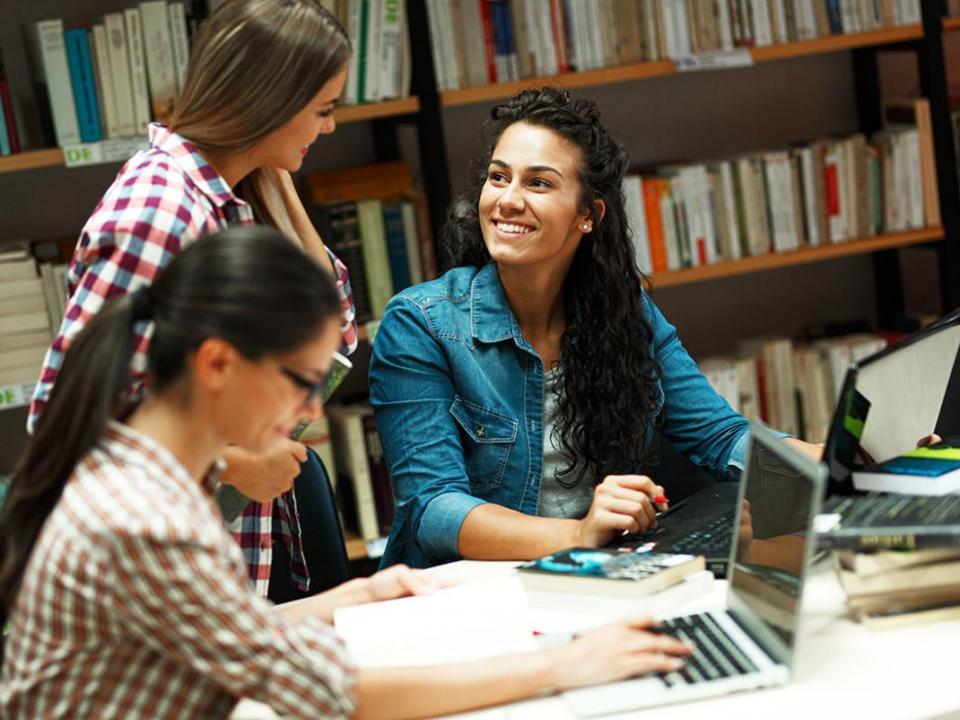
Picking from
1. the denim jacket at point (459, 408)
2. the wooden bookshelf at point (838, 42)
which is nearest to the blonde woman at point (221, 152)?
the denim jacket at point (459, 408)

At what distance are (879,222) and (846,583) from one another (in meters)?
2.02

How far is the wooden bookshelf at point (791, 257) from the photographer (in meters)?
3.08

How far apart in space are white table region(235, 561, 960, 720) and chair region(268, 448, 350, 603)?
64 cm

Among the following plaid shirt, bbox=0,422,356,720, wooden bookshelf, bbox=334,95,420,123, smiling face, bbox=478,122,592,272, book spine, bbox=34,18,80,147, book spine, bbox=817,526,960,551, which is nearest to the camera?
plaid shirt, bbox=0,422,356,720

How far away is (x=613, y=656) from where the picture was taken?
1257 mm

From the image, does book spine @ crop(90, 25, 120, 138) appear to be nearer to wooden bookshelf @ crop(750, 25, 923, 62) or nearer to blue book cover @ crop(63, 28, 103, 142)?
blue book cover @ crop(63, 28, 103, 142)

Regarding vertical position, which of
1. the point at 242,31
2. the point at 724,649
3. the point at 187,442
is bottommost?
the point at 724,649

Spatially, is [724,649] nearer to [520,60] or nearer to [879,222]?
[520,60]

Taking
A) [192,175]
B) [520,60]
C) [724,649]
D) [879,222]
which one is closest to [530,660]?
[724,649]

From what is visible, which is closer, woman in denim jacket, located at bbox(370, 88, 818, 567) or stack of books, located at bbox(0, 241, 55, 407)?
woman in denim jacket, located at bbox(370, 88, 818, 567)

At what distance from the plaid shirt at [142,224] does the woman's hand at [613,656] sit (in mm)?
Result: 558

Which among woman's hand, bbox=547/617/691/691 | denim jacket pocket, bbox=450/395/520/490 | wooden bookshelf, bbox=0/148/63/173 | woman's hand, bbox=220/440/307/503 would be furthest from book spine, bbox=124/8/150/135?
woman's hand, bbox=547/617/691/691

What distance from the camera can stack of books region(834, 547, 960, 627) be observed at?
1.37 m

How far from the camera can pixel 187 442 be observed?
1151 mm
